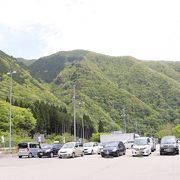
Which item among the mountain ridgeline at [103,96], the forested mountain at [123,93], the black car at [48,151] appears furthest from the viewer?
the forested mountain at [123,93]

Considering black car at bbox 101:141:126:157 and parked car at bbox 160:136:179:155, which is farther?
black car at bbox 101:141:126:157

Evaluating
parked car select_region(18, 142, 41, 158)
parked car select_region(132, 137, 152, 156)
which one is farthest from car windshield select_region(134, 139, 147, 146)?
parked car select_region(18, 142, 41, 158)

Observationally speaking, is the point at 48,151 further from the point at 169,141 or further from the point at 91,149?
the point at 169,141

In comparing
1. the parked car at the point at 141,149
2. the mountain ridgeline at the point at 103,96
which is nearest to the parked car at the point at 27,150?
the parked car at the point at 141,149

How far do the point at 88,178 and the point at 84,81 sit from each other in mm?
130920

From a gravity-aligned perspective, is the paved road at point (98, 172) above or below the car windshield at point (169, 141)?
below

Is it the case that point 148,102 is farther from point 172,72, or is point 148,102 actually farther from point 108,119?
point 172,72

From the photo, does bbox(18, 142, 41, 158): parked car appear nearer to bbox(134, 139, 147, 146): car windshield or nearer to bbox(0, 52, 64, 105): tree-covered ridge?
bbox(134, 139, 147, 146): car windshield

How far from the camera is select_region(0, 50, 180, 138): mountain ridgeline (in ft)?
421

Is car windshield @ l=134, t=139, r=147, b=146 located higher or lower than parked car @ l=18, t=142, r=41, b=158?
higher

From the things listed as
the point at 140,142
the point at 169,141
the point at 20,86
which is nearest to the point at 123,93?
the point at 20,86

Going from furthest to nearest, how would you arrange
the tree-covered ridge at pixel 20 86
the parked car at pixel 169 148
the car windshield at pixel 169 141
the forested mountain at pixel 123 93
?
1. the forested mountain at pixel 123 93
2. the tree-covered ridge at pixel 20 86
3. the car windshield at pixel 169 141
4. the parked car at pixel 169 148

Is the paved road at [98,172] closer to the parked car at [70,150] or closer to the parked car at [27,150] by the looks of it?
the parked car at [70,150]

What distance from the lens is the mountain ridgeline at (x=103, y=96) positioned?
12825 centimetres
